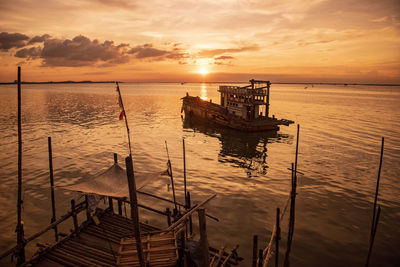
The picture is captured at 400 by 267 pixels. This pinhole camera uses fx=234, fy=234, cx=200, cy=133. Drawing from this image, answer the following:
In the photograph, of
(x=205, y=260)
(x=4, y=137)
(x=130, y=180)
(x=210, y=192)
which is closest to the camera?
(x=130, y=180)

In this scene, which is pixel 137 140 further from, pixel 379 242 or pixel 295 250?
pixel 379 242

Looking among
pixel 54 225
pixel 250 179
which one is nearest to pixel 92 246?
pixel 54 225

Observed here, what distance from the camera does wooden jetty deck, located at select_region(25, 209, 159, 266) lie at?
8.64 m

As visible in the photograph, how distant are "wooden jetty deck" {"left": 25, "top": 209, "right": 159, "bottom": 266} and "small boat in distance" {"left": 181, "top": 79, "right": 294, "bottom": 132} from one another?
28.0 meters

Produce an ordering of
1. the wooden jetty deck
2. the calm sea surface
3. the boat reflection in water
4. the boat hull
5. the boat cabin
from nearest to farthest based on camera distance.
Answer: the wooden jetty deck → the calm sea surface → the boat reflection in water → the boat hull → the boat cabin

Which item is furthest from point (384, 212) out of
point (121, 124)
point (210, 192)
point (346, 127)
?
point (121, 124)

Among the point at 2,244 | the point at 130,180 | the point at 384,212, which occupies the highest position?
the point at 130,180

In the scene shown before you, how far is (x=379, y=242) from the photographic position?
483 inches

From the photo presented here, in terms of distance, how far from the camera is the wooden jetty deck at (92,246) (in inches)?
340

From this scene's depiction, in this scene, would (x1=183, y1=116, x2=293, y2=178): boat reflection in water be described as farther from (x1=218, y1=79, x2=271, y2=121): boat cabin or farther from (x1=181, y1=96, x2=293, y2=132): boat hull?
(x1=218, y1=79, x2=271, y2=121): boat cabin

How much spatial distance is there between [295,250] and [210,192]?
760 cm

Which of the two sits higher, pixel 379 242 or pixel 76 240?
pixel 76 240

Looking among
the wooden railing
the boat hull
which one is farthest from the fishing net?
the boat hull

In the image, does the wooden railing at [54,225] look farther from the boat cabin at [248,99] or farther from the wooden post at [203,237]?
the boat cabin at [248,99]
